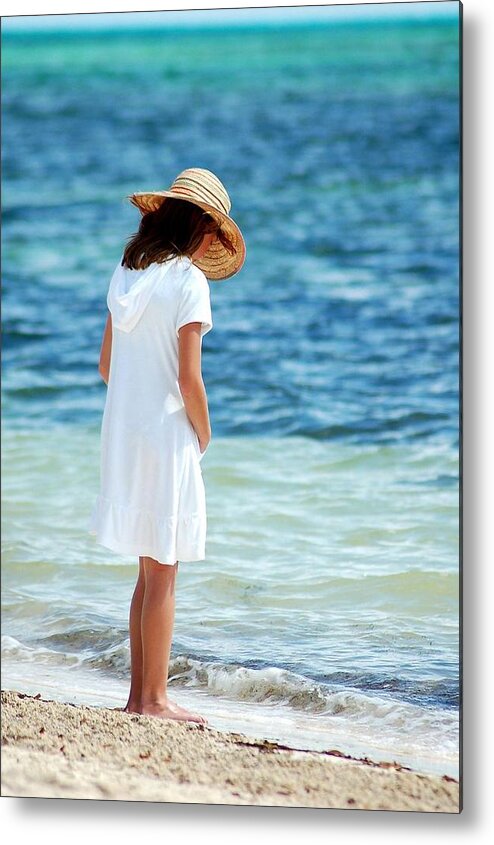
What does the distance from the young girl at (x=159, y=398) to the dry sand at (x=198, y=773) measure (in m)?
0.27

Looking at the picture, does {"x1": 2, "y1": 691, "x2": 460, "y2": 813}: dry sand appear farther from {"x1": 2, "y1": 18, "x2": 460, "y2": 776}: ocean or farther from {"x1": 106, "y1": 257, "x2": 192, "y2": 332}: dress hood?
{"x1": 106, "y1": 257, "x2": 192, "y2": 332}: dress hood

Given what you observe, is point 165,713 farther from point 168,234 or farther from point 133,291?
point 168,234

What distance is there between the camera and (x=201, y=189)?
2428mm

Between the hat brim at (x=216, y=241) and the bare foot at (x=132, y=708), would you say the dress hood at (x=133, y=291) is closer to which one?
the hat brim at (x=216, y=241)

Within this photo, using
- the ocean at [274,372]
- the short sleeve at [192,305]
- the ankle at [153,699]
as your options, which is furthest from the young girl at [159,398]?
the ocean at [274,372]

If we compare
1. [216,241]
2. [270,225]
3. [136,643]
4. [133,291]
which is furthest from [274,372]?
[133,291]

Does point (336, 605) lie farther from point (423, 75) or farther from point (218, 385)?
point (218, 385)

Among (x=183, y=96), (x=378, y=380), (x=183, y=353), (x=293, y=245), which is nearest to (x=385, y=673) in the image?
(x=183, y=353)

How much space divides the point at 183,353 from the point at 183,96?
3540 mm

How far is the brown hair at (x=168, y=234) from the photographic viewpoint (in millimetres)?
2385

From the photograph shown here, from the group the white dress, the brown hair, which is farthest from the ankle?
the brown hair

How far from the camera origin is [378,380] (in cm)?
523

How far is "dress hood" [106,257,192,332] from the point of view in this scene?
2348 millimetres

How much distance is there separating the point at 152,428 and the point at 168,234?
0.39 metres
